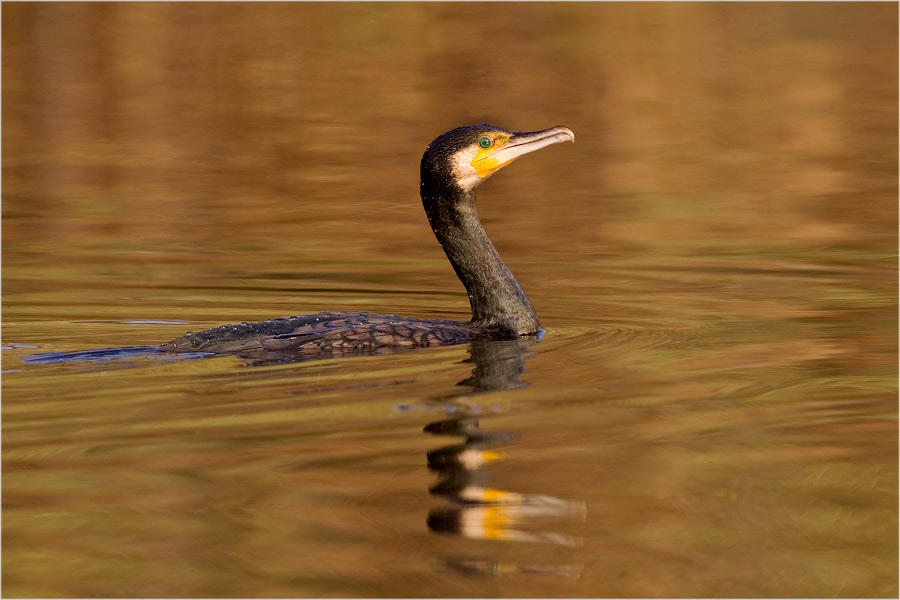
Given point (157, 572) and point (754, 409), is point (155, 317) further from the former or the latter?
point (157, 572)

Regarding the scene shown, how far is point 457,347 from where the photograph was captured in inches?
278

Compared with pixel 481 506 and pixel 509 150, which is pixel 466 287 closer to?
pixel 509 150

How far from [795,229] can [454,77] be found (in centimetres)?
969

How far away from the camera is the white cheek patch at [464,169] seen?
733 centimetres

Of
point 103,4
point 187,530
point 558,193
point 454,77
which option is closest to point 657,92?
point 454,77

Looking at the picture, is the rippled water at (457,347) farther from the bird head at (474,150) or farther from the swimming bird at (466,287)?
the bird head at (474,150)

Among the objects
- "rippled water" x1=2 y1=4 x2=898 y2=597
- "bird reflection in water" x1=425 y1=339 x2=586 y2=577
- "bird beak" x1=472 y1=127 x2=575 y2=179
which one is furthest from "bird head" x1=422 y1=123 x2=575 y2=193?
"bird reflection in water" x1=425 y1=339 x2=586 y2=577

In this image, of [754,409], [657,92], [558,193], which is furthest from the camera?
[657,92]

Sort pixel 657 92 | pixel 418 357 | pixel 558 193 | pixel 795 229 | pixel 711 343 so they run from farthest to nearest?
1. pixel 657 92
2. pixel 558 193
3. pixel 795 229
4. pixel 711 343
5. pixel 418 357

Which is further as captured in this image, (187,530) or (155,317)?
(155,317)

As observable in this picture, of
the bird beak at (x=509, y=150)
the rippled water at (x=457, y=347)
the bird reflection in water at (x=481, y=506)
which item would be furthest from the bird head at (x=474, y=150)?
the bird reflection in water at (x=481, y=506)

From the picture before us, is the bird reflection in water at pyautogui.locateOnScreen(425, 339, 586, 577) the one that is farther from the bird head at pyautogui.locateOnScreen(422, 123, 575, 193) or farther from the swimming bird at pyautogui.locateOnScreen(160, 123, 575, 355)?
the bird head at pyautogui.locateOnScreen(422, 123, 575, 193)

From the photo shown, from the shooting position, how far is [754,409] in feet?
19.4

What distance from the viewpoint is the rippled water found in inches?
166
